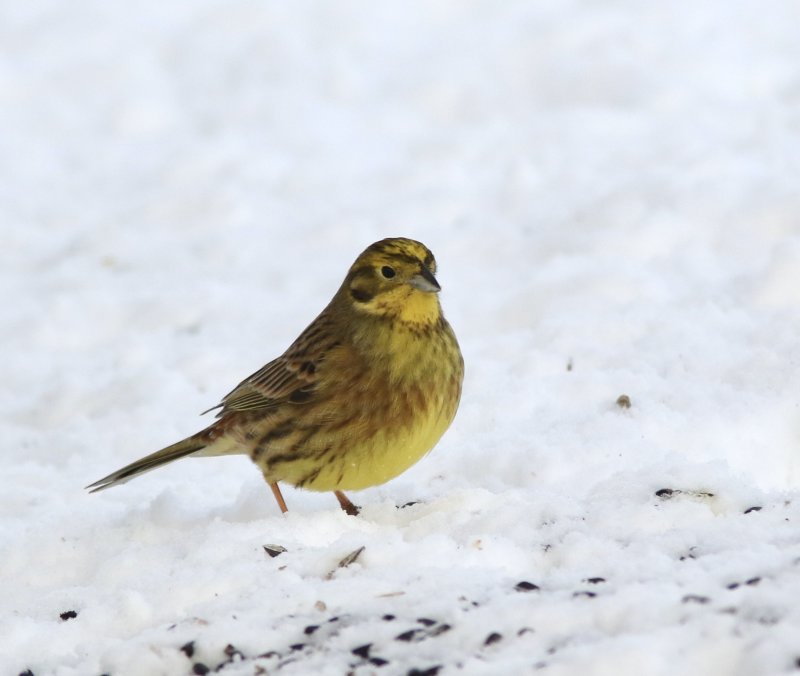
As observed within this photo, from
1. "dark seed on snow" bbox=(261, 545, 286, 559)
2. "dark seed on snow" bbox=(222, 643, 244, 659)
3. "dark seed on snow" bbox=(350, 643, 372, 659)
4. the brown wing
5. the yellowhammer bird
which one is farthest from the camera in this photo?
the brown wing

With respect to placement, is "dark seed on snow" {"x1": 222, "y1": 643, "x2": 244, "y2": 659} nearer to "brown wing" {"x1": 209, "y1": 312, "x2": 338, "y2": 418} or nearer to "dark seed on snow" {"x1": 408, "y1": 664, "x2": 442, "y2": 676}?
"dark seed on snow" {"x1": 408, "y1": 664, "x2": 442, "y2": 676}

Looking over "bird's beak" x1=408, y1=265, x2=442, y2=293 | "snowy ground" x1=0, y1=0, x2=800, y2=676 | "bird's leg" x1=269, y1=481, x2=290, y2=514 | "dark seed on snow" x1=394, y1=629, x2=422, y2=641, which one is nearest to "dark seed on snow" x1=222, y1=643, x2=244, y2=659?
"snowy ground" x1=0, y1=0, x2=800, y2=676

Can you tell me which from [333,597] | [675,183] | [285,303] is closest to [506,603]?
A: [333,597]

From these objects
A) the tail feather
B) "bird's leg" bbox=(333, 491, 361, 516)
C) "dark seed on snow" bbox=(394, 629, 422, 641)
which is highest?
the tail feather

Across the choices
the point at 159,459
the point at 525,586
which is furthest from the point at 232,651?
the point at 159,459

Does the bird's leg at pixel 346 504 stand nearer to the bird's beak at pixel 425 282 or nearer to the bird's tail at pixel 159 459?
the bird's tail at pixel 159 459

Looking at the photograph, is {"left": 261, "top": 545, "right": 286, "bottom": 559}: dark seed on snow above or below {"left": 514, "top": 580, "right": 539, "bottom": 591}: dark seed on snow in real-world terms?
above

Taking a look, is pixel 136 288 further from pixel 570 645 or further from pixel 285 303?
pixel 570 645

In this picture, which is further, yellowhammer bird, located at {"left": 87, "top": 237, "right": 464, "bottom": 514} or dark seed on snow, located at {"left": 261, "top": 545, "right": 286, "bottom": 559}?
yellowhammer bird, located at {"left": 87, "top": 237, "right": 464, "bottom": 514}

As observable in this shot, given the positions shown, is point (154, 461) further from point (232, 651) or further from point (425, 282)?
point (232, 651)
